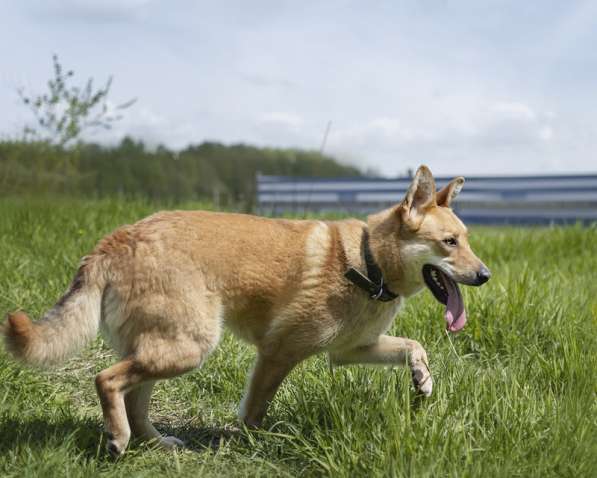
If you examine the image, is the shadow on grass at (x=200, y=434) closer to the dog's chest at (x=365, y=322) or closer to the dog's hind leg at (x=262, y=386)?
the dog's hind leg at (x=262, y=386)

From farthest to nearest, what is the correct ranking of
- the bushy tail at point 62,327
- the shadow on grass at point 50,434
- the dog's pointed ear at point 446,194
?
the dog's pointed ear at point 446,194
the shadow on grass at point 50,434
the bushy tail at point 62,327

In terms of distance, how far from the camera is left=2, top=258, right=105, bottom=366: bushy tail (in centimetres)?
346

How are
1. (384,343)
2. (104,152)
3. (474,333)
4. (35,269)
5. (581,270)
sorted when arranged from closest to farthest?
(384,343), (474,333), (35,269), (581,270), (104,152)

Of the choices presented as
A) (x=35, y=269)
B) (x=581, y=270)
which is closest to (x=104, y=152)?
(x=35, y=269)

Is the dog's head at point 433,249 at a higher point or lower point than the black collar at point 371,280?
higher

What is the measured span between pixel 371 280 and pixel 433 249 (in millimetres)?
420

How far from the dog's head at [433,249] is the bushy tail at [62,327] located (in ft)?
5.88

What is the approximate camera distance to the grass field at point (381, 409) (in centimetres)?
329

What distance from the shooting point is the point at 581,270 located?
8203mm

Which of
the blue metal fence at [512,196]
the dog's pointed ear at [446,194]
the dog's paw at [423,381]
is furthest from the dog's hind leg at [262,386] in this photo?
the blue metal fence at [512,196]

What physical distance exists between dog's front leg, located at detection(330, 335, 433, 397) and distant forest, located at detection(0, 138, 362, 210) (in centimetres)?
684

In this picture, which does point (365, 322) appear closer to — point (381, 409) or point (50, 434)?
point (381, 409)

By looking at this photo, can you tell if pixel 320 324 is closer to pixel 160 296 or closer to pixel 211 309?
pixel 211 309

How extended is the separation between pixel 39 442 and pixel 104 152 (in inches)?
462
